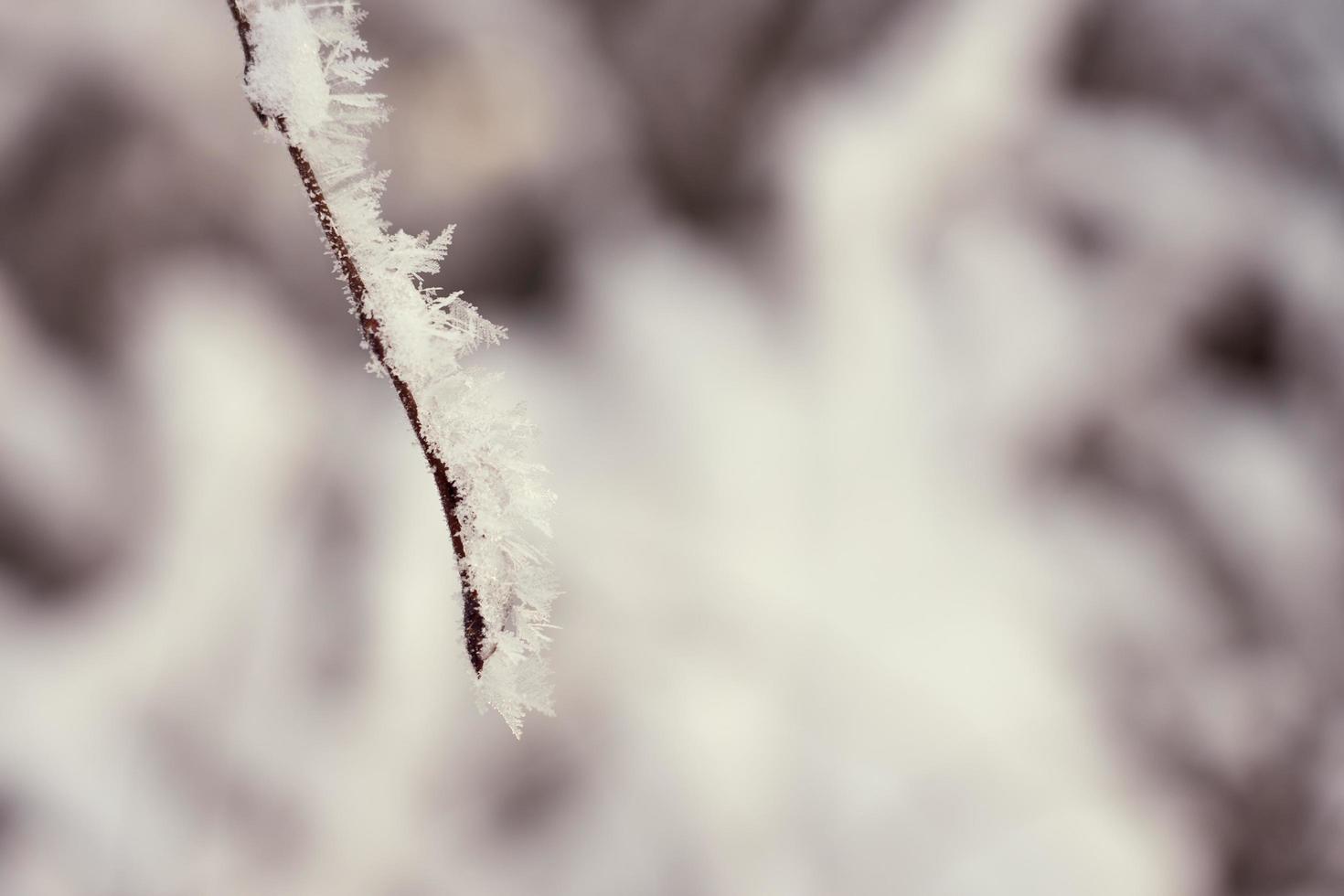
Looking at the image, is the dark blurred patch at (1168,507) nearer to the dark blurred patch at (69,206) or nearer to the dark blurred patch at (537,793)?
the dark blurred patch at (537,793)

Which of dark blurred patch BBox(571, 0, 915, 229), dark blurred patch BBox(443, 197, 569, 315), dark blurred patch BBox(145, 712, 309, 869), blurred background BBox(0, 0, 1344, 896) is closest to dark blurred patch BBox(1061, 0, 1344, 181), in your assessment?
blurred background BBox(0, 0, 1344, 896)

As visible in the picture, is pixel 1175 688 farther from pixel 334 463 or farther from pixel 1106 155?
pixel 334 463

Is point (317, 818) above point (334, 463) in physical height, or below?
below

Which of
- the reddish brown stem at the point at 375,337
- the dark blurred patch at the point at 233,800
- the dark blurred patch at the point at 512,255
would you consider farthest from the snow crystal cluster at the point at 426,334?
the dark blurred patch at the point at 233,800

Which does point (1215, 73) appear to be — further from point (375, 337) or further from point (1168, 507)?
point (375, 337)

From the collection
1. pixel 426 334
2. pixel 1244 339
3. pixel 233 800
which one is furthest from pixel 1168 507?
pixel 233 800

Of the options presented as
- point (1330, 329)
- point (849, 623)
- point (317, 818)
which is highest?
point (1330, 329)

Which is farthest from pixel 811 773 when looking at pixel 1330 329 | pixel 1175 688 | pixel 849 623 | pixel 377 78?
pixel 377 78
